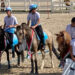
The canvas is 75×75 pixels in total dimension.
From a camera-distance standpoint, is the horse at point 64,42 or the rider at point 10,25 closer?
the horse at point 64,42

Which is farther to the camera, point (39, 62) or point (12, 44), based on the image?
point (39, 62)

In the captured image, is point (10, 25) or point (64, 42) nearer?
point (64, 42)

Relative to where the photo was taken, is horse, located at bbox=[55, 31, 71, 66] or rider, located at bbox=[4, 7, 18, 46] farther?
rider, located at bbox=[4, 7, 18, 46]

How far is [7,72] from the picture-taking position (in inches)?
339

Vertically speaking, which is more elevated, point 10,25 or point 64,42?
point 10,25

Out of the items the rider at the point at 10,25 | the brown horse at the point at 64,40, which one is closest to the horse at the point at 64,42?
the brown horse at the point at 64,40

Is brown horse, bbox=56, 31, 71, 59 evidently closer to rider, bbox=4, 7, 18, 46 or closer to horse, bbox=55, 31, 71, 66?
horse, bbox=55, 31, 71, 66

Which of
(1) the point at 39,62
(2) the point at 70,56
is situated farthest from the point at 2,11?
(2) the point at 70,56

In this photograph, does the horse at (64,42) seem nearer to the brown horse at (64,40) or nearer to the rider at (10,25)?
the brown horse at (64,40)

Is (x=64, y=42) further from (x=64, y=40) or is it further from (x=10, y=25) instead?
(x=10, y=25)

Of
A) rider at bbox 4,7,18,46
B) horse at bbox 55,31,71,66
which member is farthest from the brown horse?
rider at bbox 4,7,18,46

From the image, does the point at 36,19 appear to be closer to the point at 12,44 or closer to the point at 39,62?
the point at 12,44

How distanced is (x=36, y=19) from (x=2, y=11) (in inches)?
680

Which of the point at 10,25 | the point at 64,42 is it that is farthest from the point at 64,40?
the point at 10,25
